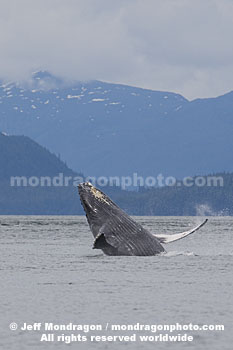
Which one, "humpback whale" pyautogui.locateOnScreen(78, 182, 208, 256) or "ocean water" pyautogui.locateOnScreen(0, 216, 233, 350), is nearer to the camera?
"ocean water" pyautogui.locateOnScreen(0, 216, 233, 350)

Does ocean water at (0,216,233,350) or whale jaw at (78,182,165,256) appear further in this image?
whale jaw at (78,182,165,256)

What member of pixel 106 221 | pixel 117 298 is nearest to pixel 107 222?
pixel 106 221

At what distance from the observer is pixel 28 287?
33.6m

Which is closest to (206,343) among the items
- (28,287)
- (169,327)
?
(169,327)

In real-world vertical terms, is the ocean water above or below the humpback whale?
below

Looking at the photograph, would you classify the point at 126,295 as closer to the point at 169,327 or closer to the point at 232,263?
the point at 169,327

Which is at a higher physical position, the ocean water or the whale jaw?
the whale jaw

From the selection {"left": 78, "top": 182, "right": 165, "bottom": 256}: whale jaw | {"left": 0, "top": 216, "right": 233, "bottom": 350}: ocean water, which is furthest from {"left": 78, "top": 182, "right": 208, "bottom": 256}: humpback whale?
{"left": 0, "top": 216, "right": 233, "bottom": 350}: ocean water

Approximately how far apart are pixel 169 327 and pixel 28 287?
10.5 m

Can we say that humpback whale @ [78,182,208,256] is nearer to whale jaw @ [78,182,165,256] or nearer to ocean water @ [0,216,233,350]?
whale jaw @ [78,182,165,256]

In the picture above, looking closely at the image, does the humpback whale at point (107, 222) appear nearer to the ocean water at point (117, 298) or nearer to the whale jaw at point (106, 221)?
the whale jaw at point (106, 221)

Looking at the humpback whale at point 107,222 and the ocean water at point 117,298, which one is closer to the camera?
the ocean water at point 117,298

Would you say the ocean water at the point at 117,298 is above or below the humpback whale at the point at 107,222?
below

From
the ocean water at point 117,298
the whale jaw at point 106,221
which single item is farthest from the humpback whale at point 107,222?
the ocean water at point 117,298
